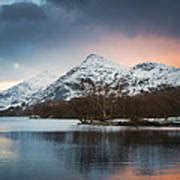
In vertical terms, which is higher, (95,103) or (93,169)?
(95,103)

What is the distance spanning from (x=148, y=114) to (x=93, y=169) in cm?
15908

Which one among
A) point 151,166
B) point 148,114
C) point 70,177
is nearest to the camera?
point 70,177

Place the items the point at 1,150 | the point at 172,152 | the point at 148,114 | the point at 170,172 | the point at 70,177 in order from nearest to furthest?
the point at 70,177, the point at 170,172, the point at 172,152, the point at 1,150, the point at 148,114

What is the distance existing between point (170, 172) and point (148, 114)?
160 m

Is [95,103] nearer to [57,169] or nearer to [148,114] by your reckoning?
[148,114]

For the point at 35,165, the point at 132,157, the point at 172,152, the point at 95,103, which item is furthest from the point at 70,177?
the point at 95,103

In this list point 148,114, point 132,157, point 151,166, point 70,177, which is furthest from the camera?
point 148,114

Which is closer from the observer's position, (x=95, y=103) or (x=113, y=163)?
(x=113, y=163)

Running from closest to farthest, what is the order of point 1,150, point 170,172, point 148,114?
point 170,172 < point 1,150 < point 148,114

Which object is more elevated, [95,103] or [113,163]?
[95,103]

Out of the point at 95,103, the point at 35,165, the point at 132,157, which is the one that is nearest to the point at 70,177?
the point at 35,165

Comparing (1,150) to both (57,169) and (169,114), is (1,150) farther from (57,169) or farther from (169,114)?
(169,114)

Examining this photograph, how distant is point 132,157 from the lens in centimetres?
3619

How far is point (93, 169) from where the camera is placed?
2855cm
